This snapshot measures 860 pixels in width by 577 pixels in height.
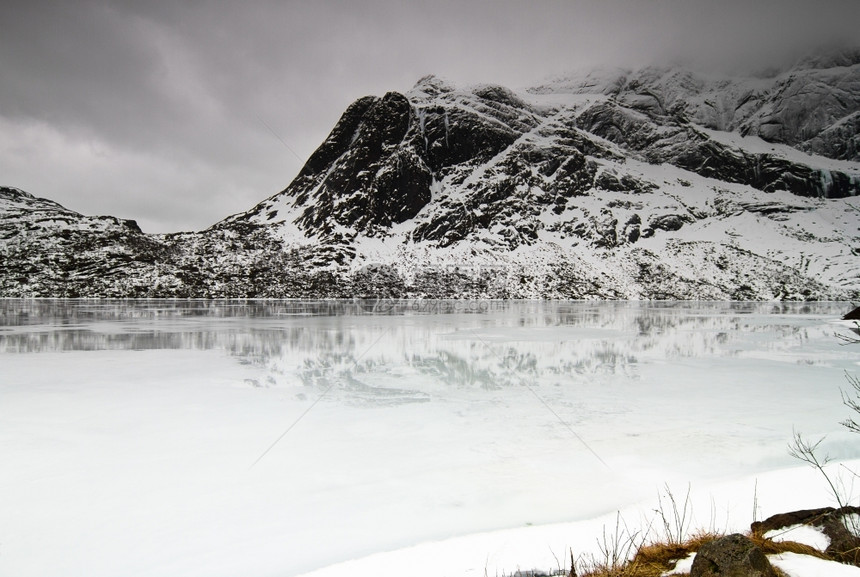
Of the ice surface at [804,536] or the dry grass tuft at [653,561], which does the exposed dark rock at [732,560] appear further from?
the ice surface at [804,536]

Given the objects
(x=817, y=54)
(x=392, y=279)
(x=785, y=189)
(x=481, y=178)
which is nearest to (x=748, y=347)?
(x=392, y=279)

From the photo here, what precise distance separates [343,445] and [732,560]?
546cm

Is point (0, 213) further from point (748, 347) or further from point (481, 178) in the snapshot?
point (748, 347)

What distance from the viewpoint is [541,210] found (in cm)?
11312

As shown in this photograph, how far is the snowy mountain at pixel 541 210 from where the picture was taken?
80.4 m

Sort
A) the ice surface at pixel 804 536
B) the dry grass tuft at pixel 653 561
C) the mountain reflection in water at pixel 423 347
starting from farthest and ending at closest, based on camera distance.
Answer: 1. the mountain reflection in water at pixel 423 347
2. the ice surface at pixel 804 536
3. the dry grass tuft at pixel 653 561

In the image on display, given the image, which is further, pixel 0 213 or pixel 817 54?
pixel 817 54

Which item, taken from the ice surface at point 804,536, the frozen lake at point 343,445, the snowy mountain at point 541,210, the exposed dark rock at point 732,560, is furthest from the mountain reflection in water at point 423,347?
the snowy mountain at point 541,210

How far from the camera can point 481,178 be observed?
12656cm

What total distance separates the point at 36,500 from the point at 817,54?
24487cm

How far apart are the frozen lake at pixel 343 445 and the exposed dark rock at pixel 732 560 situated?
2019mm

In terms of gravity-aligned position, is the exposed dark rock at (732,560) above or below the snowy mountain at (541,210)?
below

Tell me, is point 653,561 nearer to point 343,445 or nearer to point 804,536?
point 804,536

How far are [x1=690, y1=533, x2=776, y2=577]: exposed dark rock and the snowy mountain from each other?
62427 mm
